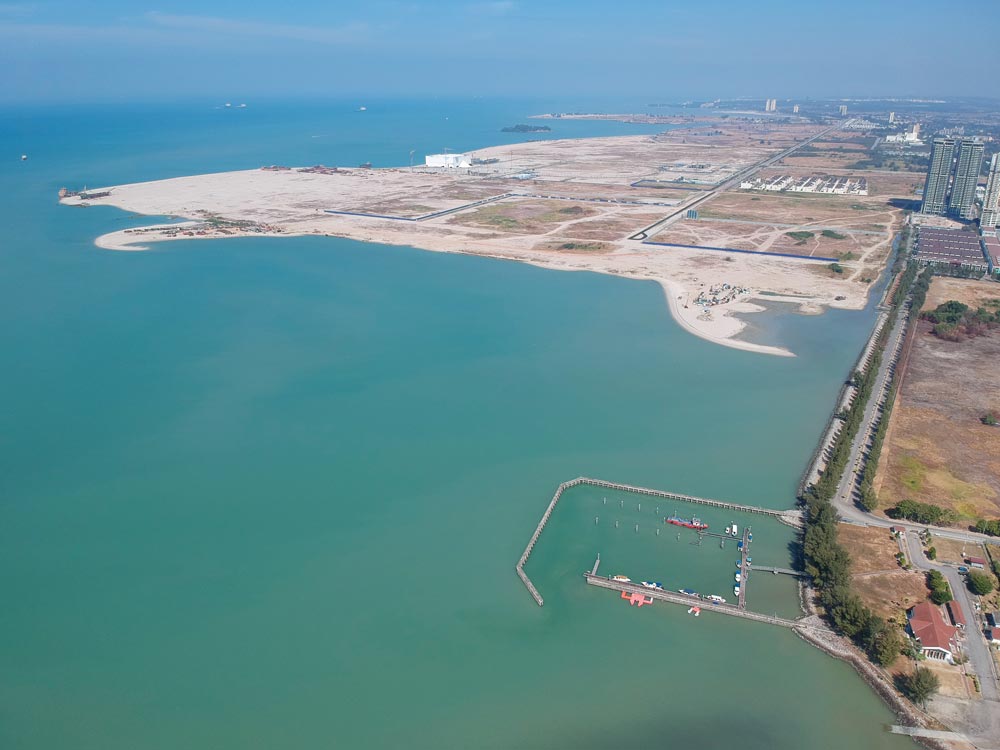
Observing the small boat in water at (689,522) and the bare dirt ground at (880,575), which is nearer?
the bare dirt ground at (880,575)

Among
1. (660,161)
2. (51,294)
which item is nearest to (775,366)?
(51,294)

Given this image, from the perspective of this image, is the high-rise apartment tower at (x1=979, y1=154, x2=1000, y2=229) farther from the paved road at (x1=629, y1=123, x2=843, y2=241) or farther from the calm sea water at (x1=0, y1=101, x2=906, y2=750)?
the calm sea water at (x1=0, y1=101, x2=906, y2=750)

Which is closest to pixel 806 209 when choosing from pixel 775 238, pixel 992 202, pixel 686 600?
pixel 775 238

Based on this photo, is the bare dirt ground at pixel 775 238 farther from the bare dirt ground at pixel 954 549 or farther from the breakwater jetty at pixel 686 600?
the breakwater jetty at pixel 686 600

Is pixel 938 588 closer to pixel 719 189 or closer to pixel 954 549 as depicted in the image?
pixel 954 549

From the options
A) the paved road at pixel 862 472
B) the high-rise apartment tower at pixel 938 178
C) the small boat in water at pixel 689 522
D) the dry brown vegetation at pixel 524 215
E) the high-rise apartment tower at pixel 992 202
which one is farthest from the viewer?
the high-rise apartment tower at pixel 938 178

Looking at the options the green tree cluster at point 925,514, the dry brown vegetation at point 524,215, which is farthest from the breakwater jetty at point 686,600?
the dry brown vegetation at point 524,215
